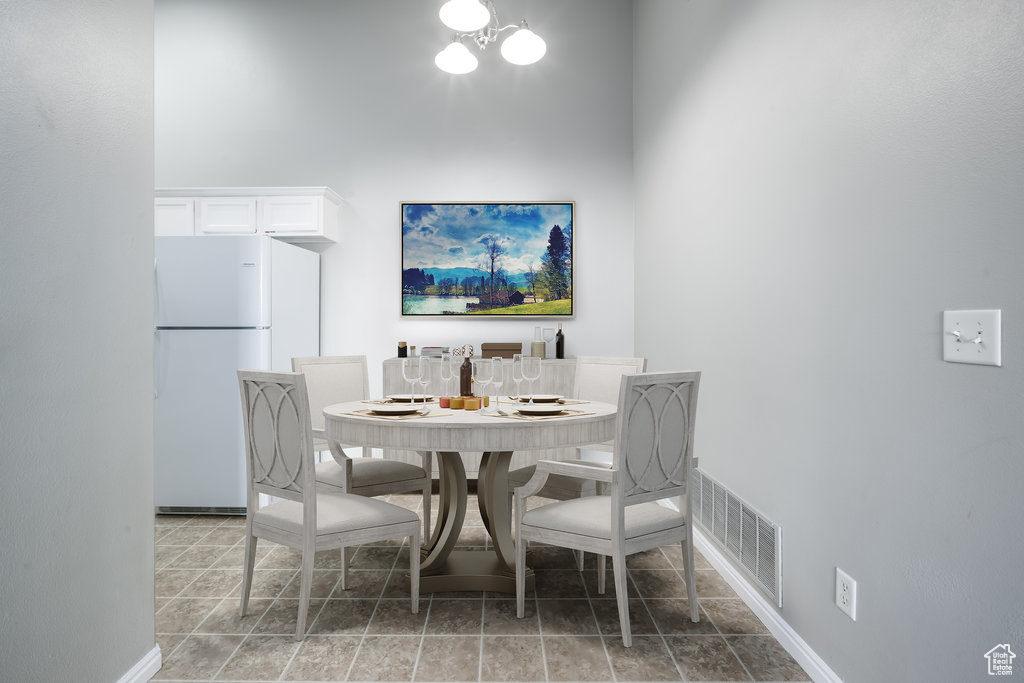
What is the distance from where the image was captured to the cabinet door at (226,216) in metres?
3.90

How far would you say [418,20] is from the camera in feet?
14.2

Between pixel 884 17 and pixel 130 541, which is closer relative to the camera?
pixel 884 17

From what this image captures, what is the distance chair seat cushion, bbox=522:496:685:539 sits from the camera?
194cm

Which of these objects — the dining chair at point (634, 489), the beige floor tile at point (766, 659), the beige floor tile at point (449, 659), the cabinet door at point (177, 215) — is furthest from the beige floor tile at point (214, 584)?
the cabinet door at point (177, 215)

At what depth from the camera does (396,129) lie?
4344 millimetres

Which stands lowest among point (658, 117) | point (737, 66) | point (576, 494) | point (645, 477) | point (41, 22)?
point (576, 494)

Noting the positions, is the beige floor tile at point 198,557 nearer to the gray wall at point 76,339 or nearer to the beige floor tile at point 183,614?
the beige floor tile at point 183,614

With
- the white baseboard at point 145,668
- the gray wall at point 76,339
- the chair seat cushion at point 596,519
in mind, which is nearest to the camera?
the gray wall at point 76,339

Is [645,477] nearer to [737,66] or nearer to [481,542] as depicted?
[481,542]

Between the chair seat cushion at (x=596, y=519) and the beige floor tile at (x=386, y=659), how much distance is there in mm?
580

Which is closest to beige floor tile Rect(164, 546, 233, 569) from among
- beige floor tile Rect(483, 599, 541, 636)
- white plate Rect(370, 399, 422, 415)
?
white plate Rect(370, 399, 422, 415)

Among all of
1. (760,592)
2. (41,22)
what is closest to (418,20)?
(41,22)

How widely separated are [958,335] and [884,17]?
0.86m

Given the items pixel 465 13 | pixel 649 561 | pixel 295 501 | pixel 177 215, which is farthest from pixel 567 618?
pixel 177 215
